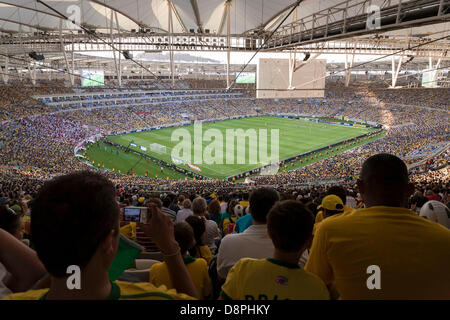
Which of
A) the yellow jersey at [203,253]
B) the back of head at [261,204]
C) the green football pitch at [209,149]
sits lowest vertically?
the green football pitch at [209,149]

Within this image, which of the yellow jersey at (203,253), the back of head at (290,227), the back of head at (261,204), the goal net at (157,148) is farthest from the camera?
the goal net at (157,148)

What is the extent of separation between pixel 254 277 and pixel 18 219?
2.46m

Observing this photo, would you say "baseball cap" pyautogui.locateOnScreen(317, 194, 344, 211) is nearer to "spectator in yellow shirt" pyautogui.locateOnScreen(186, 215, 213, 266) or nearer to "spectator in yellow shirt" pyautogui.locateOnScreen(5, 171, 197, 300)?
"spectator in yellow shirt" pyautogui.locateOnScreen(186, 215, 213, 266)

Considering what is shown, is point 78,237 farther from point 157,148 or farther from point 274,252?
point 157,148

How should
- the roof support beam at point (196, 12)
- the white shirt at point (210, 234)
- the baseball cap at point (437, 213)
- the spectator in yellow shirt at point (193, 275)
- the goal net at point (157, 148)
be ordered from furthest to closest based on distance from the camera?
1. the goal net at point (157, 148)
2. the roof support beam at point (196, 12)
3. the white shirt at point (210, 234)
4. the baseball cap at point (437, 213)
5. the spectator in yellow shirt at point (193, 275)

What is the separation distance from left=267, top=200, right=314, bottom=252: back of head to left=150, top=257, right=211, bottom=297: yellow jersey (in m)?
0.88

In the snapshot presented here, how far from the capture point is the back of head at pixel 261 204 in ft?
10.1

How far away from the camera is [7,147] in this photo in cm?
2594

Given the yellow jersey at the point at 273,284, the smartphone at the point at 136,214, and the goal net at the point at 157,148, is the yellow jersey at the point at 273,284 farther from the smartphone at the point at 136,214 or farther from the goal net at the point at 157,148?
the goal net at the point at 157,148

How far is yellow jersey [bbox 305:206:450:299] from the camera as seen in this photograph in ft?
5.22

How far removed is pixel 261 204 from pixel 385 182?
1345 millimetres

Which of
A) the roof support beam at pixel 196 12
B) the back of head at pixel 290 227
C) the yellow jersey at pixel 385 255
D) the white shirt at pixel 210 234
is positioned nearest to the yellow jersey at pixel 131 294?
the back of head at pixel 290 227

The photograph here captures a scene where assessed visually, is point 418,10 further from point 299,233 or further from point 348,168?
point 348,168

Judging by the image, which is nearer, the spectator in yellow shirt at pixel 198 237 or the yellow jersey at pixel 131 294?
the yellow jersey at pixel 131 294
